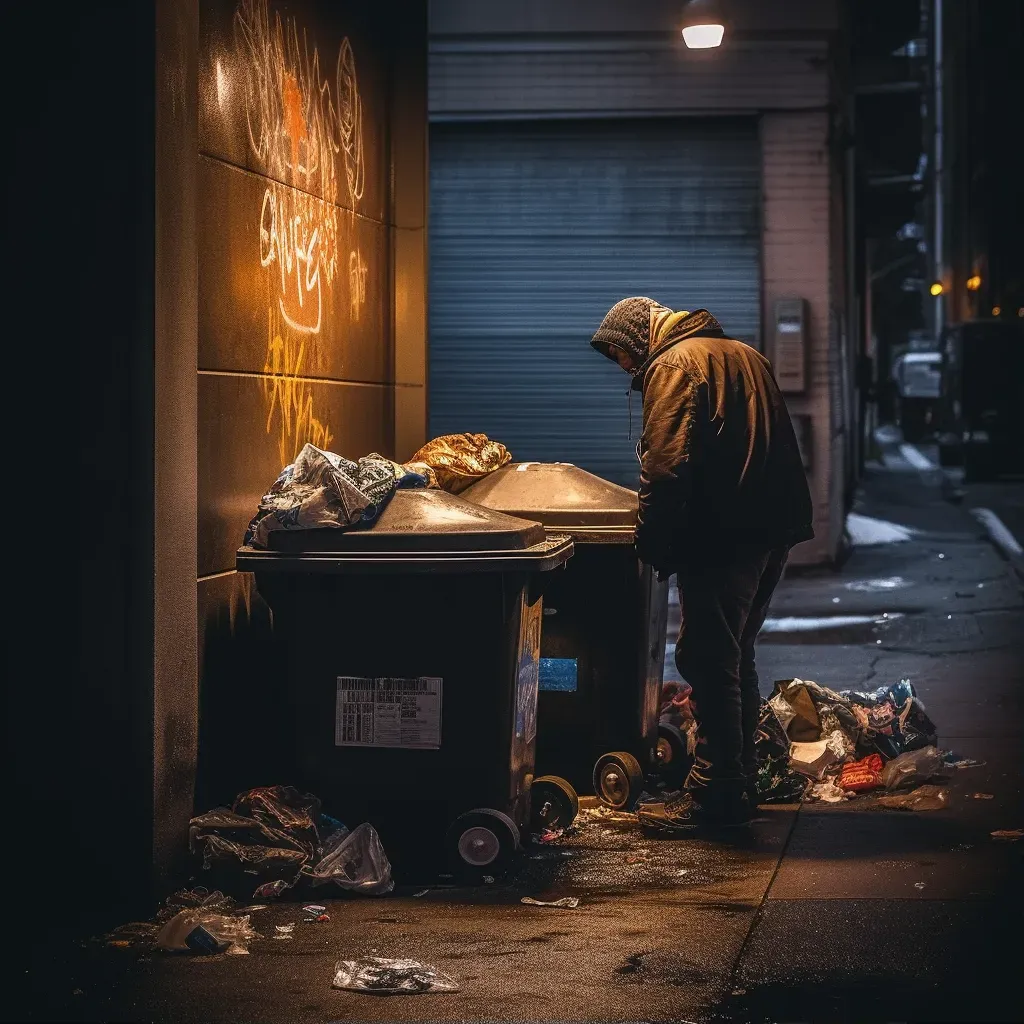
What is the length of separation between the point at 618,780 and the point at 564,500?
1.11m

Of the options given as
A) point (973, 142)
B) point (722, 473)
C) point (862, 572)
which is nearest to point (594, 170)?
point (862, 572)

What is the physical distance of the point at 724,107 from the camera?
15.0 meters

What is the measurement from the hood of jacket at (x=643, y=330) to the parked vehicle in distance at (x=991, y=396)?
2356 centimetres

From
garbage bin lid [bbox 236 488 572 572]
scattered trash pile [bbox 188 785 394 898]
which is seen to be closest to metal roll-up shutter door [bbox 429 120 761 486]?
garbage bin lid [bbox 236 488 572 572]

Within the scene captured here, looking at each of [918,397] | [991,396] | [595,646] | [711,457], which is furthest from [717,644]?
[918,397]

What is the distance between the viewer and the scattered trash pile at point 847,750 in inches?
275

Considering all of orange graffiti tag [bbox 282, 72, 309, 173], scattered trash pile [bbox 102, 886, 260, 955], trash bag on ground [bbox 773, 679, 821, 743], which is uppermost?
orange graffiti tag [bbox 282, 72, 309, 173]

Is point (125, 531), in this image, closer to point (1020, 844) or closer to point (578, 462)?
point (1020, 844)

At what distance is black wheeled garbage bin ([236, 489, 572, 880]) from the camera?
5.66 m

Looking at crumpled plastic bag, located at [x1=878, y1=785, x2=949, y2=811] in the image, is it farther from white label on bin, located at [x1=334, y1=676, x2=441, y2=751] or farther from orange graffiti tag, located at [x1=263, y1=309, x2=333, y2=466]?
orange graffiti tag, located at [x1=263, y1=309, x2=333, y2=466]

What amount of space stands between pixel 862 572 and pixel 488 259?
439cm

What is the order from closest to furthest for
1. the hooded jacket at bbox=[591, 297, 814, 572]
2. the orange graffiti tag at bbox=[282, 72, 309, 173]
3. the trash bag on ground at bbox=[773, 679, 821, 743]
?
1. the hooded jacket at bbox=[591, 297, 814, 572]
2. the orange graffiti tag at bbox=[282, 72, 309, 173]
3. the trash bag on ground at bbox=[773, 679, 821, 743]

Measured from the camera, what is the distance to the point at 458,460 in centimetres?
701

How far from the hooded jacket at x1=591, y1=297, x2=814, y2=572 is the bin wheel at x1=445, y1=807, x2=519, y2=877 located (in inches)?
44.5
